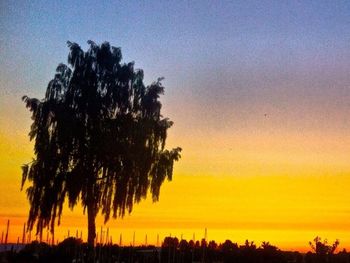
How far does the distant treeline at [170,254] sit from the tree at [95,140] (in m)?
1.34

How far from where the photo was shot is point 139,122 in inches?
1013

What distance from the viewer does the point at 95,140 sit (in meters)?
25.0

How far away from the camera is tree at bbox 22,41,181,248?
24.5m

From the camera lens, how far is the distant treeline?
23703mm

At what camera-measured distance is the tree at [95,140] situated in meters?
24.5

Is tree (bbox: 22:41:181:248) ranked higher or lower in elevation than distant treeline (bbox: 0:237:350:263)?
higher

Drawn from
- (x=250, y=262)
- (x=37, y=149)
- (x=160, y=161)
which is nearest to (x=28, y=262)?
(x=37, y=149)

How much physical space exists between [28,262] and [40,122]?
21.3ft

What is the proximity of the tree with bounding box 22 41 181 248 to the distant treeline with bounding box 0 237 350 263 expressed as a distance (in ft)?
4.39

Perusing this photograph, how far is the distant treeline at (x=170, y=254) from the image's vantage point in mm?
23703

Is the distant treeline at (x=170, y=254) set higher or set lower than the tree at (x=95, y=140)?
lower

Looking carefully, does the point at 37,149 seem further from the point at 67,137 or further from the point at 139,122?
the point at 139,122

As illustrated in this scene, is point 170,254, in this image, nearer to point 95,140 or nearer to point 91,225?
point 91,225

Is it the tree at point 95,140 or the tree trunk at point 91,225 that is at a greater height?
the tree at point 95,140
